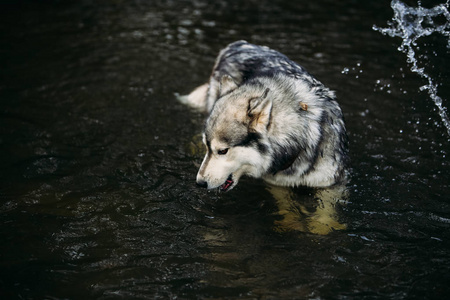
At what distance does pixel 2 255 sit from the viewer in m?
3.80

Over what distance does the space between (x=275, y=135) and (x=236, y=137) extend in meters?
0.37

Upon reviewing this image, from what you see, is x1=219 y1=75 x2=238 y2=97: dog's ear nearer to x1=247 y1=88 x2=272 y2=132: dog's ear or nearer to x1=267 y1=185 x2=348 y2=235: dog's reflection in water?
x1=247 y1=88 x2=272 y2=132: dog's ear

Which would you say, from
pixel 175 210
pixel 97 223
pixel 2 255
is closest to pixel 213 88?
pixel 175 210

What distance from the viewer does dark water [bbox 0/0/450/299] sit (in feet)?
11.9

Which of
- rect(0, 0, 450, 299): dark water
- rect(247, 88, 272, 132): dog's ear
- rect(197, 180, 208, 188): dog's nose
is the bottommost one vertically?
rect(0, 0, 450, 299): dark water

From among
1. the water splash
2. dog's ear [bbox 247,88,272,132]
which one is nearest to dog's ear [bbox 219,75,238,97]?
dog's ear [bbox 247,88,272,132]

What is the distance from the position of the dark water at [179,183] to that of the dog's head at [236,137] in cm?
61

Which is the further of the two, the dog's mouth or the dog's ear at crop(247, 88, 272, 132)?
the dog's mouth

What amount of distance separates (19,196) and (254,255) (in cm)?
259

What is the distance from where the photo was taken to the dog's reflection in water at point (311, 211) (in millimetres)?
4258

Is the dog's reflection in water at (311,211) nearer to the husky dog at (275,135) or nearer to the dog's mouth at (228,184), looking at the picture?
the husky dog at (275,135)

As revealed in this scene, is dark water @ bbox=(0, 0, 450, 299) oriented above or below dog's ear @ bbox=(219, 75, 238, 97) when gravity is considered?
below

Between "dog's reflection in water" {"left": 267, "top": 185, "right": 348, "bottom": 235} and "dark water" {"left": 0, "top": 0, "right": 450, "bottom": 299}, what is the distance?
68mm

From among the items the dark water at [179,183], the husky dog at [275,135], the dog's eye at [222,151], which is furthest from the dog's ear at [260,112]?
the dark water at [179,183]
